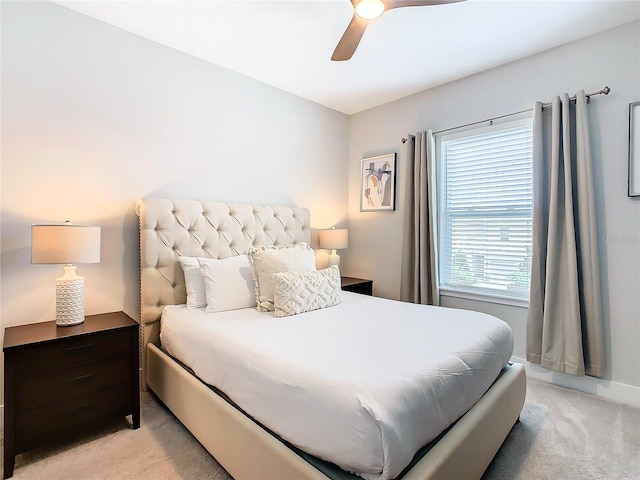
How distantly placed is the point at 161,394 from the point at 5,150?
177cm

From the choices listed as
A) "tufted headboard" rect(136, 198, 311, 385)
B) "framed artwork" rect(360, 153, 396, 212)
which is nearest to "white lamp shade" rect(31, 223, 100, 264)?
"tufted headboard" rect(136, 198, 311, 385)

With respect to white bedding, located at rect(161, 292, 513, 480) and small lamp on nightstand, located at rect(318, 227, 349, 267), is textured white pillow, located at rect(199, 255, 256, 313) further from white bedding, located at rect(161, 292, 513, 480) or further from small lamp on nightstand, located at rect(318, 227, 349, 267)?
small lamp on nightstand, located at rect(318, 227, 349, 267)

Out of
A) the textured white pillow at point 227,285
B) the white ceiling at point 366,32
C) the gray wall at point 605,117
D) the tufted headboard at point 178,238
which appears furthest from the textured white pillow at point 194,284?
the gray wall at point 605,117

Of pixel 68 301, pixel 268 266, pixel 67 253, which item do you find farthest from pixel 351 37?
pixel 68 301

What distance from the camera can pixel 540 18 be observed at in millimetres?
2254

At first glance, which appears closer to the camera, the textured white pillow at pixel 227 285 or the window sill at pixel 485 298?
the textured white pillow at pixel 227 285

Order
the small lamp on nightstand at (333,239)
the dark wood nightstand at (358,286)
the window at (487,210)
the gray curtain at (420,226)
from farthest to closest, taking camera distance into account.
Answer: the small lamp on nightstand at (333,239) → the dark wood nightstand at (358,286) → the gray curtain at (420,226) → the window at (487,210)

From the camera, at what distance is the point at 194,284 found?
236 centimetres

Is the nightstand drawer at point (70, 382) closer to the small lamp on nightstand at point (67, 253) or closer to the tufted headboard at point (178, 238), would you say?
the small lamp on nightstand at point (67, 253)

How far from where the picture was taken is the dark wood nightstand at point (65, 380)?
5.34ft

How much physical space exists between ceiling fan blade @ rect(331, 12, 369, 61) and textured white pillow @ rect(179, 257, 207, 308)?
1.76 meters

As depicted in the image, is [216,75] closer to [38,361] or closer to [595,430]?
[38,361]

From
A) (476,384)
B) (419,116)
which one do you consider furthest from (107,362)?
(419,116)

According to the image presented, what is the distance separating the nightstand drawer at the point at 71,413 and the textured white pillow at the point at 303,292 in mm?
1023
